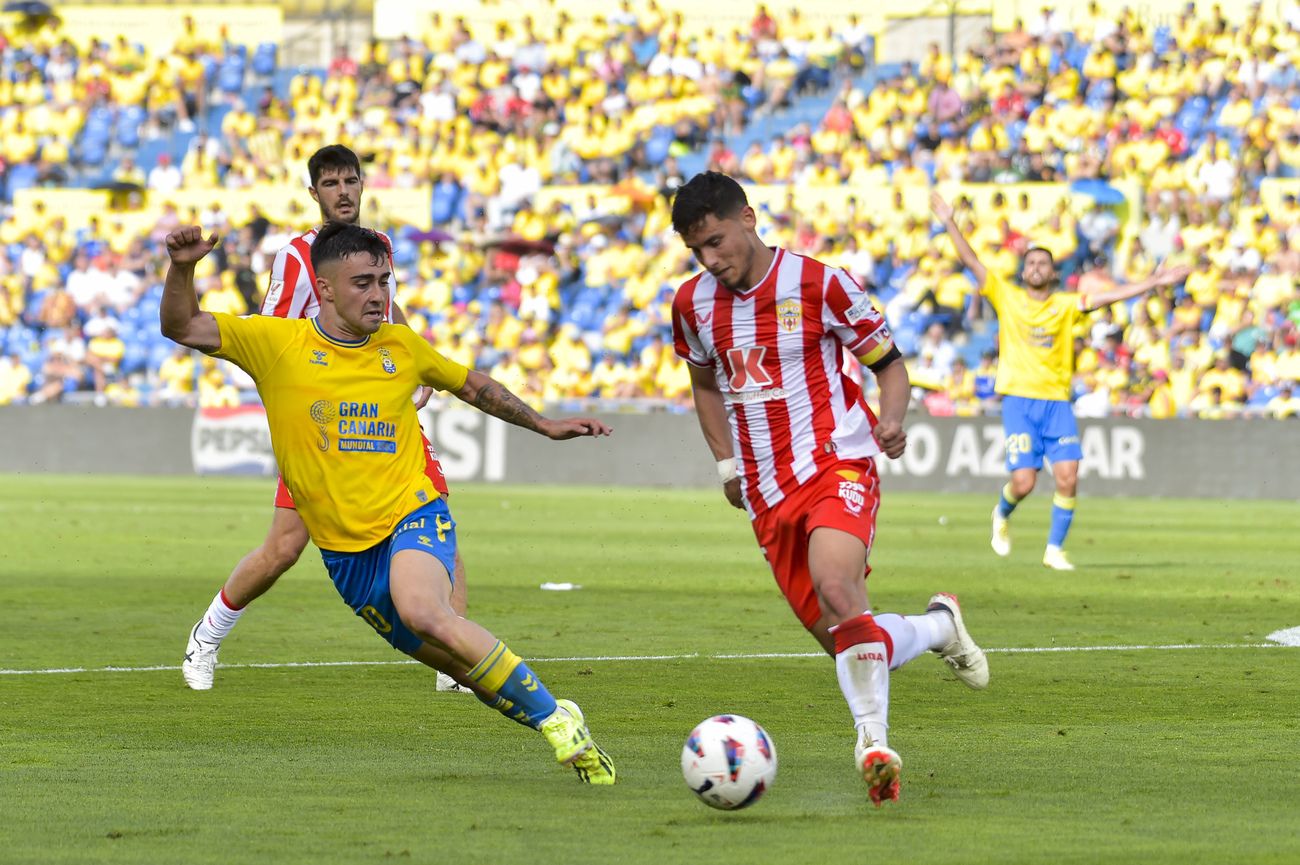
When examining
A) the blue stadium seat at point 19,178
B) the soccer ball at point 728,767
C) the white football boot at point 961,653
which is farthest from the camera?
the blue stadium seat at point 19,178

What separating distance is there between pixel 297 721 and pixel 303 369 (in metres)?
1.69

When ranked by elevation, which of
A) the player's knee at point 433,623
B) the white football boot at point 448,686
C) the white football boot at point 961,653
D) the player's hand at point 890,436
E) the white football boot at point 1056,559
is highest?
the player's hand at point 890,436

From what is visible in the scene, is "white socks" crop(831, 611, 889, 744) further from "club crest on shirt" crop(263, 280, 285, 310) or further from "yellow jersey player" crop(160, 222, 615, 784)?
"club crest on shirt" crop(263, 280, 285, 310)

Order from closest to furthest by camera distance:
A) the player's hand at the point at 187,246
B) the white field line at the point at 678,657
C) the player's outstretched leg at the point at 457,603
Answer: the player's hand at the point at 187,246 → the player's outstretched leg at the point at 457,603 → the white field line at the point at 678,657

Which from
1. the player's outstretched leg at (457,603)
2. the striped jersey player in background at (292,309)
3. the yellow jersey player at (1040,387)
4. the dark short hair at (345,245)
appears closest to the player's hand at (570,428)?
the dark short hair at (345,245)

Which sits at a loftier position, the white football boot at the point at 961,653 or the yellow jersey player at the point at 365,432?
the yellow jersey player at the point at 365,432

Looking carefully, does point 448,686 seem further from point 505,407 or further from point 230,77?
point 230,77

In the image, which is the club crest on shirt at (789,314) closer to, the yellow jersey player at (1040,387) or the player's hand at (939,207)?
the player's hand at (939,207)

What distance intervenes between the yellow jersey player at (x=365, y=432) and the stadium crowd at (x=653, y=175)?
21.3 metres

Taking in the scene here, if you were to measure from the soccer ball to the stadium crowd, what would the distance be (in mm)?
21813

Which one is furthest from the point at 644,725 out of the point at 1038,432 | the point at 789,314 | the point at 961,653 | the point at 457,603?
the point at 1038,432

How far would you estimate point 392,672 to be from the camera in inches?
393

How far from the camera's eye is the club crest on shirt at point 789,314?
23.6 feet

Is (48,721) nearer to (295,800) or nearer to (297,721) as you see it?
(297,721)
